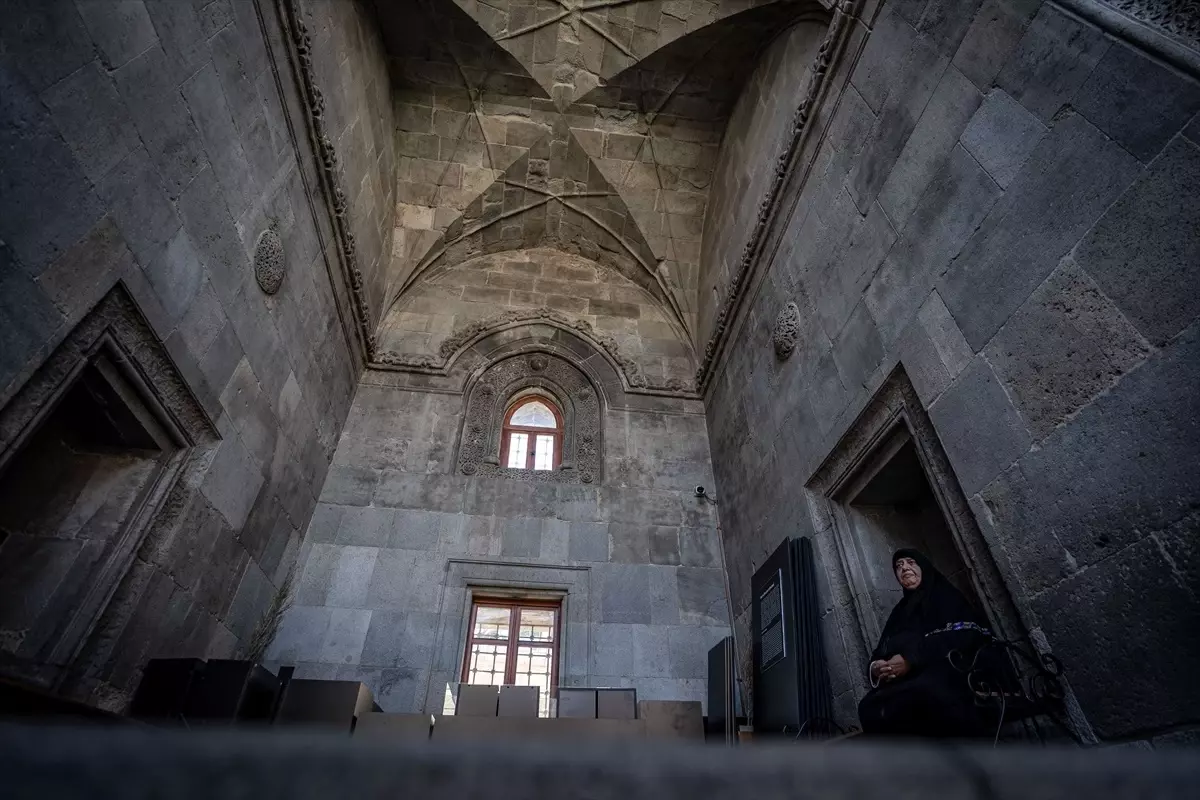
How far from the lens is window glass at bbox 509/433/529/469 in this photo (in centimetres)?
807

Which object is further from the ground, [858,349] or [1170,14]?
[858,349]

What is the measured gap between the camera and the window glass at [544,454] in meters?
8.12

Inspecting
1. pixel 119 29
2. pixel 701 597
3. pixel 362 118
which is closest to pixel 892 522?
pixel 701 597

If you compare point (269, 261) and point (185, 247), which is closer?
point (185, 247)

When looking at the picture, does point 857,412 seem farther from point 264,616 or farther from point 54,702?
point 264,616

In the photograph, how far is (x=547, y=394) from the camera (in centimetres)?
880

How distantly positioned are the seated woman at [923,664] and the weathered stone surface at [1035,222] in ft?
4.86

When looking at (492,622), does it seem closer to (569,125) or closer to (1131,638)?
(1131,638)

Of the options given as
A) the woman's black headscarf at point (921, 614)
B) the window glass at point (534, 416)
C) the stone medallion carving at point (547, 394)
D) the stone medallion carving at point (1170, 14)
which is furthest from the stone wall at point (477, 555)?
the stone medallion carving at point (1170, 14)

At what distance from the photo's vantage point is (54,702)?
6.70 feet

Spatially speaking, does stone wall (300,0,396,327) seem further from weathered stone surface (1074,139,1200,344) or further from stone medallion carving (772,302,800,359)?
weathered stone surface (1074,139,1200,344)

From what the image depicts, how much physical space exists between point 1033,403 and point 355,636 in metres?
6.18

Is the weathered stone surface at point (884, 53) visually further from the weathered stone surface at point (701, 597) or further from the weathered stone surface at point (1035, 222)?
the weathered stone surface at point (701, 597)

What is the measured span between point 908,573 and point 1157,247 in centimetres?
211
